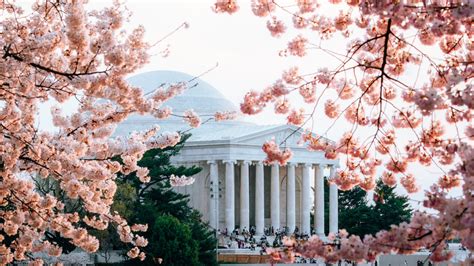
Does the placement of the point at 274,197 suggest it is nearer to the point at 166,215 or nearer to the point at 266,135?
the point at 266,135

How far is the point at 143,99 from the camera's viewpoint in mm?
21797

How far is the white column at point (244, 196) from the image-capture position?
358ft

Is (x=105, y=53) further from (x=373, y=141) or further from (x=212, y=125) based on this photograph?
(x=212, y=125)

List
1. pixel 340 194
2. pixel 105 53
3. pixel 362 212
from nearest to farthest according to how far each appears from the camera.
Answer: pixel 105 53 < pixel 362 212 < pixel 340 194

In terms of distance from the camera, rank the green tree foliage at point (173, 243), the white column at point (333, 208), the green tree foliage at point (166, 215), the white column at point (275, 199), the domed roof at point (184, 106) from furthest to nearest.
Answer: the domed roof at point (184, 106)
the white column at point (333, 208)
the white column at point (275, 199)
the green tree foliage at point (166, 215)
the green tree foliage at point (173, 243)

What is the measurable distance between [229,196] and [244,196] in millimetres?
1716

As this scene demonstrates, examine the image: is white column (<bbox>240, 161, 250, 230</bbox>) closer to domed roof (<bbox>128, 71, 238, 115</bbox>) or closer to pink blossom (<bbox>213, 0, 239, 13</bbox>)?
domed roof (<bbox>128, 71, 238, 115</bbox>)

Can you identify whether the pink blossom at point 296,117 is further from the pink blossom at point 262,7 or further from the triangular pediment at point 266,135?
the triangular pediment at point 266,135

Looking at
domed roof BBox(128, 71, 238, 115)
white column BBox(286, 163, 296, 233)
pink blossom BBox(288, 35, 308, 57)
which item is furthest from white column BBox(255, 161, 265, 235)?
pink blossom BBox(288, 35, 308, 57)

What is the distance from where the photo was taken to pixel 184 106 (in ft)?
413

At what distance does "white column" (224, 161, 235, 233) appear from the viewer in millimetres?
107662

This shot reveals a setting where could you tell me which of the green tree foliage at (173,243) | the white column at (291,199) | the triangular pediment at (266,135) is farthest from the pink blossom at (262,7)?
the white column at (291,199)

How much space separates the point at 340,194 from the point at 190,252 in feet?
200

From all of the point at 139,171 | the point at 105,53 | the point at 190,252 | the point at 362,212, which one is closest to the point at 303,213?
the point at 362,212
